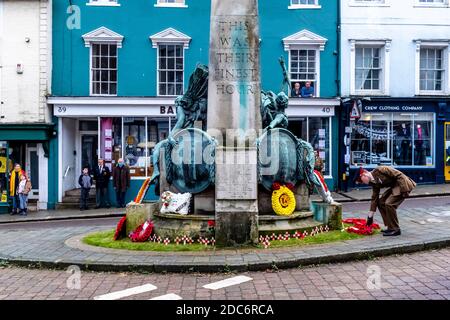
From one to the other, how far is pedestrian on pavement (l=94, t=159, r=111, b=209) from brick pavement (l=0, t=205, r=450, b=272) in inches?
388

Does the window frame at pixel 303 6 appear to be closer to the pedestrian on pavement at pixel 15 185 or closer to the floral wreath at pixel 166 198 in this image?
the pedestrian on pavement at pixel 15 185

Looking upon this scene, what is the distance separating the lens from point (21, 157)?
21688mm

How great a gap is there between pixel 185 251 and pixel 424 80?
17952 mm

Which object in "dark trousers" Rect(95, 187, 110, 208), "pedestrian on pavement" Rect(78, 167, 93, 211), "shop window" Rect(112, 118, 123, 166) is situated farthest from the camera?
"shop window" Rect(112, 118, 123, 166)

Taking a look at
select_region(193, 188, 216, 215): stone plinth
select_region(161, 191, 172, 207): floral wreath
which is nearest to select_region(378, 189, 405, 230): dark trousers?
select_region(193, 188, 216, 215): stone plinth

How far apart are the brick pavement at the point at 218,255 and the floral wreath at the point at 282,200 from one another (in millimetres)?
1159

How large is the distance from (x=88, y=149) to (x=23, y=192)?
4037 mm

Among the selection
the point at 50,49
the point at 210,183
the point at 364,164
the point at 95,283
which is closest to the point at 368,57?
the point at 364,164

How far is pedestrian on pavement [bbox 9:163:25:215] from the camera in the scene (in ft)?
64.4

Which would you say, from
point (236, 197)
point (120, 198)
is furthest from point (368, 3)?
point (236, 197)

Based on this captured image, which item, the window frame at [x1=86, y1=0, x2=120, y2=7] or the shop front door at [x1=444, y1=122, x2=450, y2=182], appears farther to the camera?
the shop front door at [x1=444, y1=122, x2=450, y2=182]

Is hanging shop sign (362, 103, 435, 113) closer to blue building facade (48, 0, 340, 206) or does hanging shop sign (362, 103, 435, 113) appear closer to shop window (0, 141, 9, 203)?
blue building facade (48, 0, 340, 206)

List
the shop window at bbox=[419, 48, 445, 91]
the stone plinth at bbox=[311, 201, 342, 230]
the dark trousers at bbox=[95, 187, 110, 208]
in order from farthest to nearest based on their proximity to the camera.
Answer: the shop window at bbox=[419, 48, 445, 91] → the dark trousers at bbox=[95, 187, 110, 208] → the stone plinth at bbox=[311, 201, 342, 230]

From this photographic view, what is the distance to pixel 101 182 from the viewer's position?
2045 cm
